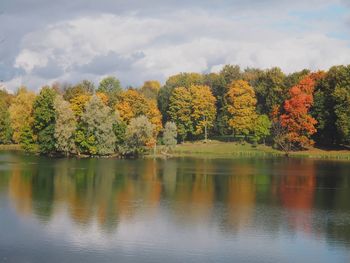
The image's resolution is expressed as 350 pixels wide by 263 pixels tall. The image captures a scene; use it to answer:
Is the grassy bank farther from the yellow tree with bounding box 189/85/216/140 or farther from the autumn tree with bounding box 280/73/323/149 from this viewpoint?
the yellow tree with bounding box 189/85/216/140

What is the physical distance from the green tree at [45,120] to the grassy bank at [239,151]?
1706cm

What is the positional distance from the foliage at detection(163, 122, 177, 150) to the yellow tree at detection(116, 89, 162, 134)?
13.9ft

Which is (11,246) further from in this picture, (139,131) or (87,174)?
(139,131)

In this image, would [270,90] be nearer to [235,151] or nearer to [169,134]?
[235,151]

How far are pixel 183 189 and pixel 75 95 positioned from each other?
40520mm

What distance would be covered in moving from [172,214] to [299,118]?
1964 inches

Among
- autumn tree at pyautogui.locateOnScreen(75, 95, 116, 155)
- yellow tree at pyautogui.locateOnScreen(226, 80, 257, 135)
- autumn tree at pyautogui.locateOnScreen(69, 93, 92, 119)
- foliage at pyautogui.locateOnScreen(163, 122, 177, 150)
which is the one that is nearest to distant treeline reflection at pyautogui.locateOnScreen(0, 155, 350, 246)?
autumn tree at pyautogui.locateOnScreen(75, 95, 116, 155)

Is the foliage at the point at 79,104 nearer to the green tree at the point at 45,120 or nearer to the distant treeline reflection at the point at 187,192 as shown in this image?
the green tree at the point at 45,120

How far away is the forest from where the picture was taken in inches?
2881

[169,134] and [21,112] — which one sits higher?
[21,112]

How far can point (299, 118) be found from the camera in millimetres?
79438

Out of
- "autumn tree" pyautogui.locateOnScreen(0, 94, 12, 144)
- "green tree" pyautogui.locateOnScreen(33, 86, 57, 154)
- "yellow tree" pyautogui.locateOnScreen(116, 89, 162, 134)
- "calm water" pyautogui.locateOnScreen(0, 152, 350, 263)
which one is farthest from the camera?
"autumn tree" pyautogui.locateOnScreen(0, 94, 12, 144)

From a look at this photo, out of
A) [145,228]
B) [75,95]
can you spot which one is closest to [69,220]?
[145,228]

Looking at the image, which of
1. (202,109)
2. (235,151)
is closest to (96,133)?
(235,151)
